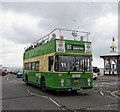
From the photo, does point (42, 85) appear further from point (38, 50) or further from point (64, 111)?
point (64, 111)

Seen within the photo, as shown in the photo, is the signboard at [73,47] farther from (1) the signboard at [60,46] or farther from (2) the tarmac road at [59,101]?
(2) the tarmac road at [59,101]

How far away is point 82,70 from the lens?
1767cm

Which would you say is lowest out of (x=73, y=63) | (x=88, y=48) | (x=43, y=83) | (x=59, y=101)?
(x=59, y=101)

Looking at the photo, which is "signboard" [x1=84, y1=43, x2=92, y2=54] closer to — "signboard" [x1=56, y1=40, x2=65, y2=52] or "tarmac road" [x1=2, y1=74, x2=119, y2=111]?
"signboard" [x1=56, y1=40, x2=65, y2=52]

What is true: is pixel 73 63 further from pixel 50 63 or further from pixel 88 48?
pixel 88 48

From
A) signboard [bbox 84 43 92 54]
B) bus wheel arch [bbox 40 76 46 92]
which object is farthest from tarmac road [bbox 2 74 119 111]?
signboard [bbox 84 43 92 54]

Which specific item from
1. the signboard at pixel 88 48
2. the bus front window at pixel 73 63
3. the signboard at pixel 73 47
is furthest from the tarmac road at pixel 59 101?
the signboard at pixel 73 47

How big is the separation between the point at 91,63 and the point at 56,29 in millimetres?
3101

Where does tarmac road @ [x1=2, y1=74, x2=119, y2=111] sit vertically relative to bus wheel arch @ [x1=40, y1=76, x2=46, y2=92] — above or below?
below

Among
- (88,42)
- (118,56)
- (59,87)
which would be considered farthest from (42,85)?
(118,56)

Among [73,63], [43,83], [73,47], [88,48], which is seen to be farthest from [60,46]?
[43,83]

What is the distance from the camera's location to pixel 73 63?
17500 millimetres

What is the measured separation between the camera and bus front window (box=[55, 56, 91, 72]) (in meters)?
17.2

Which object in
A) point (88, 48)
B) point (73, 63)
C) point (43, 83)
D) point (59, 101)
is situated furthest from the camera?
point (43, 83)
